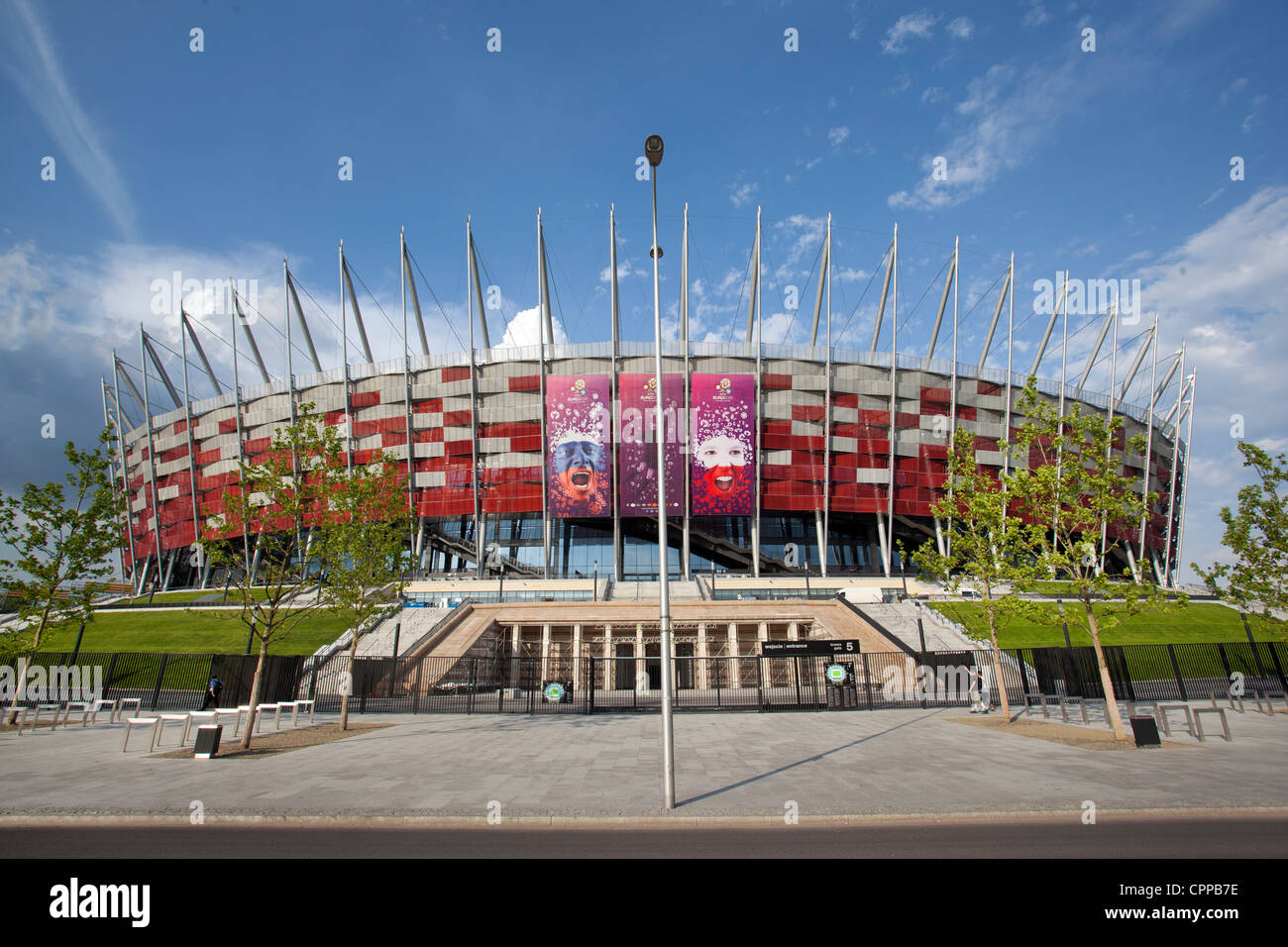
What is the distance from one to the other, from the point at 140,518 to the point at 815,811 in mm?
102930

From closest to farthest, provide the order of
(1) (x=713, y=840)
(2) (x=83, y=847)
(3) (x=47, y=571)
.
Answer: (2) (x=83, y=847) → (1) (x=713, y=840) → (3) (x=47, y=571)

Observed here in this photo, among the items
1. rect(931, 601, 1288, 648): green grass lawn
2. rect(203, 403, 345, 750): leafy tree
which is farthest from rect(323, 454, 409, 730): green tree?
rect(931, 601, 1288, 648): green grass lawn

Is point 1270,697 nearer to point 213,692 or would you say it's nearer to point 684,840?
point 684,840

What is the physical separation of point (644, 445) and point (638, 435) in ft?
3.67

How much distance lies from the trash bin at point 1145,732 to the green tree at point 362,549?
21.4m

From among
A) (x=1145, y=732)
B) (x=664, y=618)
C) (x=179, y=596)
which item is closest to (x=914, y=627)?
(x=1145, y=732)

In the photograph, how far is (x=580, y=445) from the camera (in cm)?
6088

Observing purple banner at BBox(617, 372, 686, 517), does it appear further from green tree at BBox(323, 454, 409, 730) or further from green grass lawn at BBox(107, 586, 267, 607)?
green grass lawn at BBox(107, 586, 267, 607)

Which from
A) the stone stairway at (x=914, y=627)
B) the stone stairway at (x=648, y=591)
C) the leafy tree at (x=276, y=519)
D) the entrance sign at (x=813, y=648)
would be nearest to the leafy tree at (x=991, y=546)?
the entrance sign at (x=813, y=648)

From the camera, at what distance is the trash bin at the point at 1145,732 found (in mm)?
14852

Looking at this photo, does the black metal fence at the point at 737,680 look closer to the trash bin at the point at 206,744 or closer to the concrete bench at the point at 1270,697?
the concrete bench at the point at 1270,697

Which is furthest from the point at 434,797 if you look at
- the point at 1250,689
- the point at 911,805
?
the point at 1250,689
